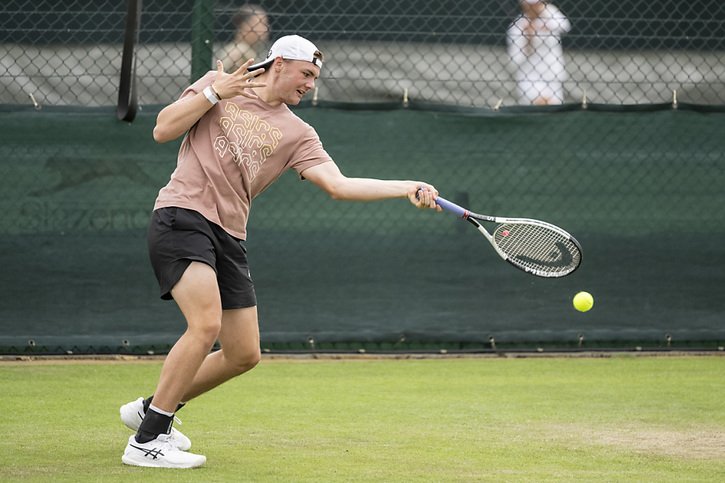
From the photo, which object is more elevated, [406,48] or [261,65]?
[406,48]

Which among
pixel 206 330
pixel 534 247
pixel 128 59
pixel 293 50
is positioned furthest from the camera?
pixel 128 59

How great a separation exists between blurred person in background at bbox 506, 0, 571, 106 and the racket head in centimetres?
269

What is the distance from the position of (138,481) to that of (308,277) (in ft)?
11.4

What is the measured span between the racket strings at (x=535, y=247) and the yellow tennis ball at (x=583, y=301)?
192 centimetres

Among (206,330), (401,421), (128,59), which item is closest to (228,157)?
(206,330)

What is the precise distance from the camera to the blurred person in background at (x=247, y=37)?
7297 mm

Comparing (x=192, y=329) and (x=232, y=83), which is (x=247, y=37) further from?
(x=192, y=329)

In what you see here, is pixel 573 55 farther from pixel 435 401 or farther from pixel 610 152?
pixel 435 401

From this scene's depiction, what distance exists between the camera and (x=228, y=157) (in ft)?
Result: 14.3

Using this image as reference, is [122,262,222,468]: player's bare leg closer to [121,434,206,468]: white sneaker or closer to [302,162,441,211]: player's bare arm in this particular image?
[121,434,206,468]: white sneaker

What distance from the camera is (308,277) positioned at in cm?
738

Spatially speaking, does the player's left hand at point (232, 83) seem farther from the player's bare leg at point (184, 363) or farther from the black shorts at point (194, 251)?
the player's bare leg at point (184, 363)

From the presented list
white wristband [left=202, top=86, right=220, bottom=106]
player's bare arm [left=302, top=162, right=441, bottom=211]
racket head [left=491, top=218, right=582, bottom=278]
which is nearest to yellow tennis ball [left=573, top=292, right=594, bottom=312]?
racket head [left=491, top=218, right=582, bottom=278]

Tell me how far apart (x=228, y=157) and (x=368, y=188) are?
53 centimetres
